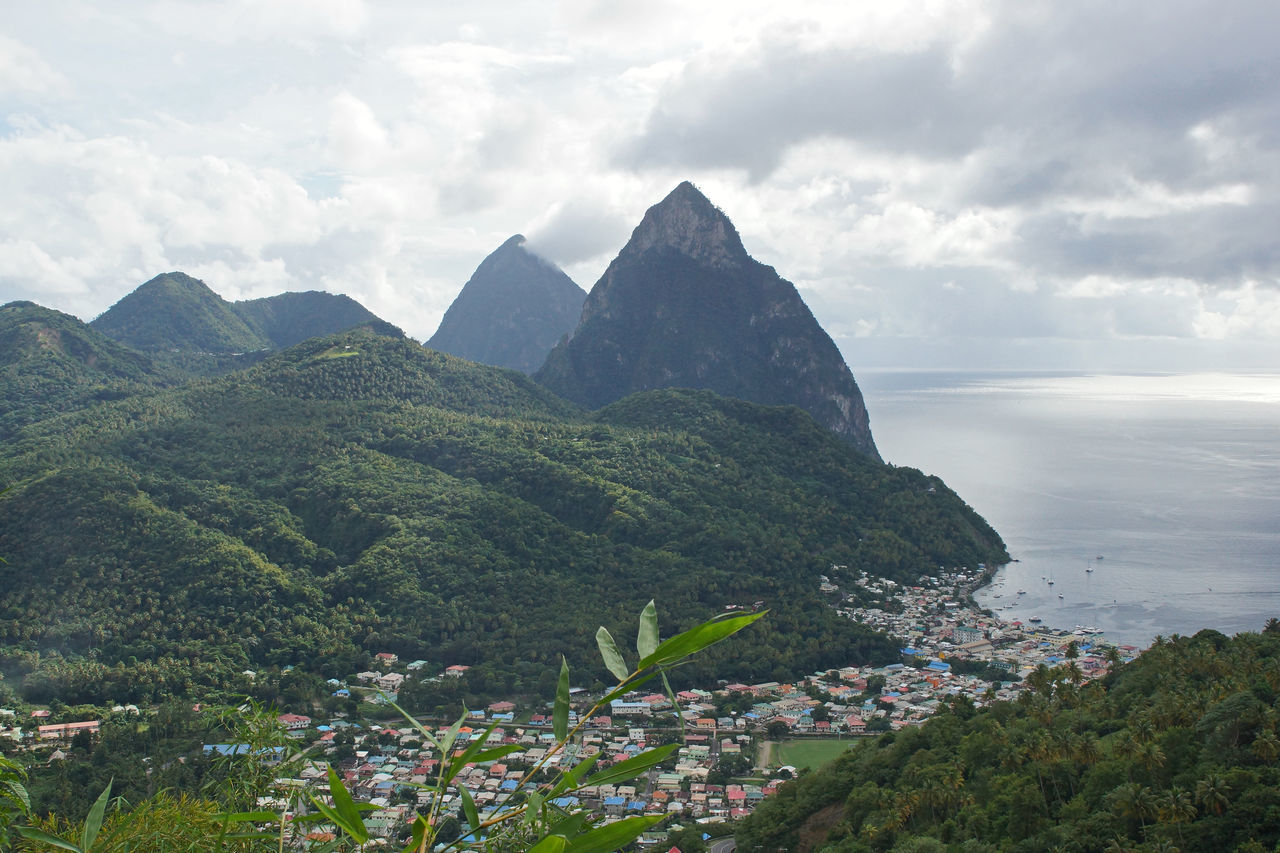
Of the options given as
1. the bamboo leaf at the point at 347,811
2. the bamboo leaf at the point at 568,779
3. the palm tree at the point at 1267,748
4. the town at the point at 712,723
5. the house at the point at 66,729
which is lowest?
the town at the point at 712,723

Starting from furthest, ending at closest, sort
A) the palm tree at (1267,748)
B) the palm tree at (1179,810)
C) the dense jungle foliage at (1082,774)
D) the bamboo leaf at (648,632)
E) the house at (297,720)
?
the house at (297,720) → the palm tree at (1267,748) → the dense jungle foliage at (1082,774) → the palm tree at (1179,810) → the bamboo leaf at (648,632)

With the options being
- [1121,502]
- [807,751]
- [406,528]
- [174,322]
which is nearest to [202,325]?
[174,322]

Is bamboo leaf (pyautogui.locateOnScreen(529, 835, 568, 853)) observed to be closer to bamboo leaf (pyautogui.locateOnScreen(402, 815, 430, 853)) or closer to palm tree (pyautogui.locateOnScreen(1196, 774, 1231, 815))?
bamboo leaf (pyautogui.locateOnScreen(402, 815, 430, 853))

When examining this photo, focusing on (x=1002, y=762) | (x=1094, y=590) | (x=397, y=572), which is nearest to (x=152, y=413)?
(x=397, y=572)

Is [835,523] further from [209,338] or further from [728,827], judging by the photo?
[209,338]

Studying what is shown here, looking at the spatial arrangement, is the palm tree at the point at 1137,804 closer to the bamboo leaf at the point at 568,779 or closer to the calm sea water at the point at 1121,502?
the bamboo leaf at the point at 568,779

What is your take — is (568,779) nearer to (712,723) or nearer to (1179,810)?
(1179,810)

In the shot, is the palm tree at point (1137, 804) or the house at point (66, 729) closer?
the palm tree at point (1137, 804)

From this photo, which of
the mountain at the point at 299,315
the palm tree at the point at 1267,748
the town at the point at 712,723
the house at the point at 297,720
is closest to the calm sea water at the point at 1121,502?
the town at the point at 712,723
